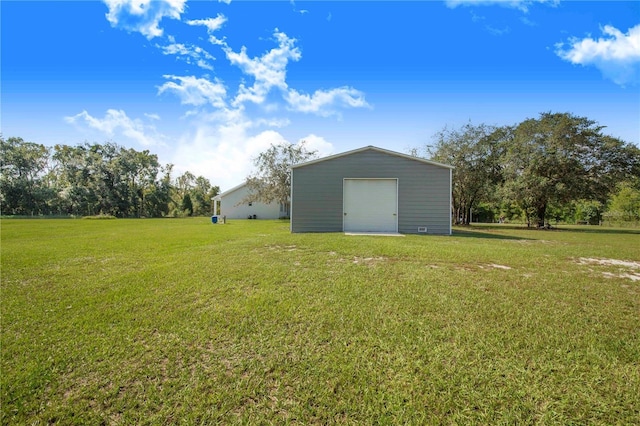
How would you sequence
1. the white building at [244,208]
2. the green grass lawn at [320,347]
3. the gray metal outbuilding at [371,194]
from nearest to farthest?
the green grass lawn at [320,347] < the gray metal outbuilding at [371,194] < the white building at [244,208]

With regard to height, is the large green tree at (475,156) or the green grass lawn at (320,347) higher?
the large green tree at (475,156)

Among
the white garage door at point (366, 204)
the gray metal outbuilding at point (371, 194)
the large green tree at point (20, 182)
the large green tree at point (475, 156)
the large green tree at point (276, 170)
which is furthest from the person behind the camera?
the large green tree at point (20, 182)

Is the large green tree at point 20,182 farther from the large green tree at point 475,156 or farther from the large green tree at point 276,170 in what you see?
the large green tree at point 475,156

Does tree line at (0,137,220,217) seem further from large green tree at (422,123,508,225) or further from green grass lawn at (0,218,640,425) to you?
green grass lawn at (0,218,640,425)

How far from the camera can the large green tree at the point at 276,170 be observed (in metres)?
20.4

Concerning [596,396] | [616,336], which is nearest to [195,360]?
[596,396]

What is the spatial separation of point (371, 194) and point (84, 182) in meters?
38.9

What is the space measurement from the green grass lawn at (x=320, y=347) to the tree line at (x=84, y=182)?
35.9 metres

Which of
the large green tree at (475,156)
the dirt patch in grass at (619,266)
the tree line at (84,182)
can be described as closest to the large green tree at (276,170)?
the large green tree at (475,156)

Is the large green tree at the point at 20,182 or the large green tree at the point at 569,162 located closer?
the large green tree at the point at 569,162

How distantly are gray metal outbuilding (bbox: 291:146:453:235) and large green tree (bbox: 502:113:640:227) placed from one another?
9211 millimetres

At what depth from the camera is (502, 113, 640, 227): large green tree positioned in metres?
15.3

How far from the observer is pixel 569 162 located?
50.7 ft

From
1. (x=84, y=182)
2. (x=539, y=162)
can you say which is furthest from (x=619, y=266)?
(x=84, y=182)
